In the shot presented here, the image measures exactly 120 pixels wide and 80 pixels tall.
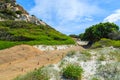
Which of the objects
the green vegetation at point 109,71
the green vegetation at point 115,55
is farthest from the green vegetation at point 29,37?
the green vegetation at point 109,71

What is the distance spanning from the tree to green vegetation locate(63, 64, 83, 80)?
7589 centimetres

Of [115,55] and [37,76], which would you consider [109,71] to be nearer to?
[115,55]

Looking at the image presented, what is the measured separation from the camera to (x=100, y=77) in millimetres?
18141

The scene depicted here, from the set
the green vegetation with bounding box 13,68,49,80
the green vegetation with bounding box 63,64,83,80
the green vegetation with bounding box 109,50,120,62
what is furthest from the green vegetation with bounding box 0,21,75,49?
the green vegetation with bounding box 63,64,83,80

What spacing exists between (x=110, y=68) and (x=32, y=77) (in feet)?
14.1

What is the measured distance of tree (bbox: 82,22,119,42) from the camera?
310 feet

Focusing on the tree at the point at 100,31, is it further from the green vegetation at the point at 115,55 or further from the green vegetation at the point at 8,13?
the green vegetation at the point at 115,55

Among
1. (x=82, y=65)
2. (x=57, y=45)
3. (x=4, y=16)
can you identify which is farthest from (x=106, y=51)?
(x=4, y=16)

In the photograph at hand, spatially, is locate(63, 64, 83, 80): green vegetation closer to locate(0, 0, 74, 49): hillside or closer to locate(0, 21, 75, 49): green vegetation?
locate(0, 0, 74, 49): hillside

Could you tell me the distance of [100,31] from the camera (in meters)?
95.6

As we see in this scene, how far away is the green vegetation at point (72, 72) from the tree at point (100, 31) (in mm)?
75888

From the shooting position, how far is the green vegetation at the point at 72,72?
57.8ft

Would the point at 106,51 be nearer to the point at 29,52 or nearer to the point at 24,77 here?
the point at 24,77

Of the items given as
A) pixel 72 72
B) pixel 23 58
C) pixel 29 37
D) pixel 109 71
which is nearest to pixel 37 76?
pixel 72 72
